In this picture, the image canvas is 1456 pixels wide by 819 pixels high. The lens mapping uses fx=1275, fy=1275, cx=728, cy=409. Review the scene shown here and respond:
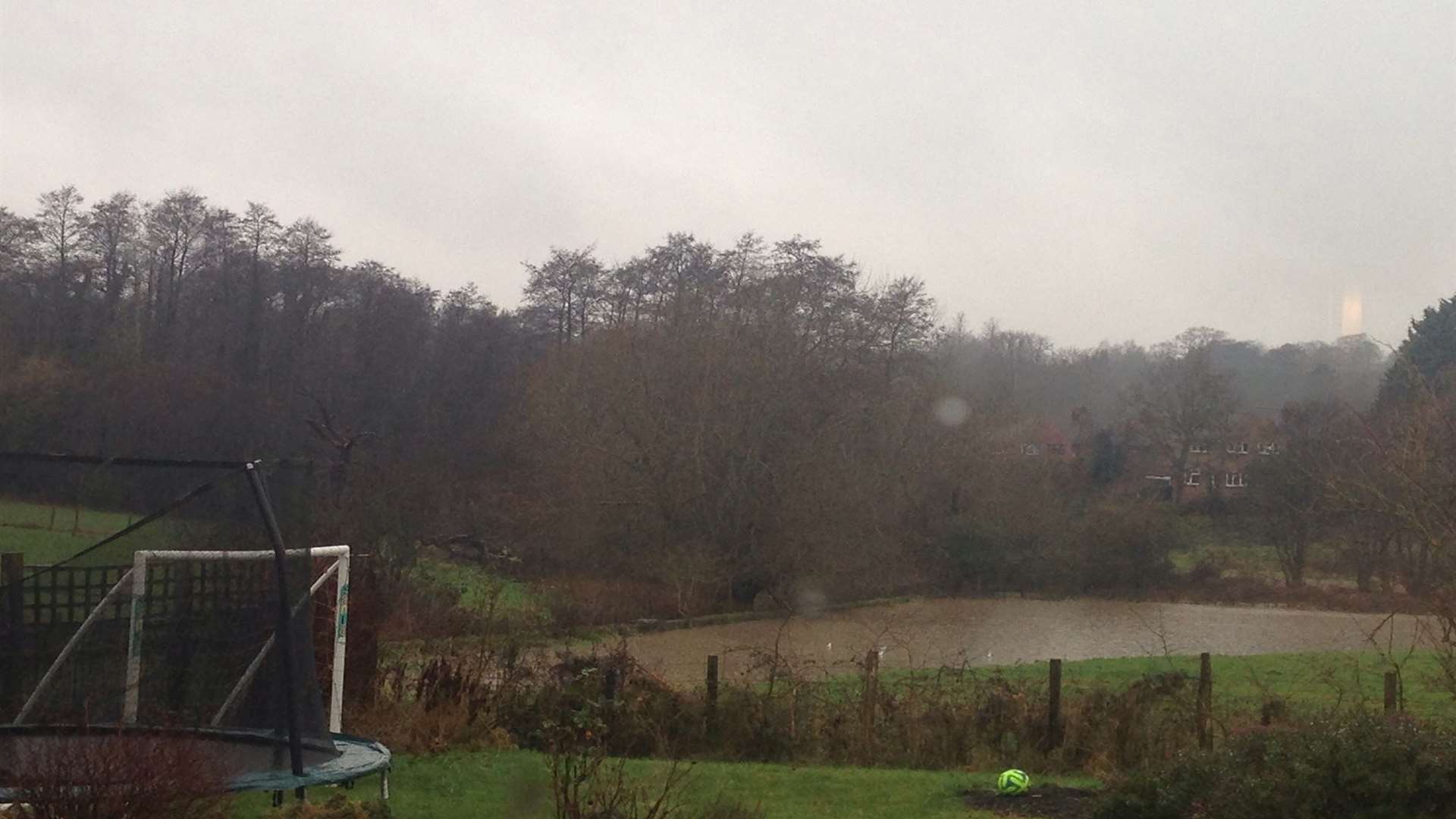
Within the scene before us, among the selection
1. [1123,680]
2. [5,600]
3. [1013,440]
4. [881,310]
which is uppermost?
[881,310]

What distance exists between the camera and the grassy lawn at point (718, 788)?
29.2ft

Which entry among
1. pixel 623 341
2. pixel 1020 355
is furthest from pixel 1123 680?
pixel 1020 355

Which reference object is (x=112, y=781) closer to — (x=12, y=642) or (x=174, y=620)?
(x=174, y=620)

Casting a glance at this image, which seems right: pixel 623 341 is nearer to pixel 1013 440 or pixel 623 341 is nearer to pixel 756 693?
pixel 1013 440

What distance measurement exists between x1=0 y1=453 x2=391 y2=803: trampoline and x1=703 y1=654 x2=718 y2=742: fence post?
526 cm

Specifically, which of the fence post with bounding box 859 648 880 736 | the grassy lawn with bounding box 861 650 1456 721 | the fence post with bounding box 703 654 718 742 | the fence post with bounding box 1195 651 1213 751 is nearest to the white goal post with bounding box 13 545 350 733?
the fence post with bounding box 703 654 718 742

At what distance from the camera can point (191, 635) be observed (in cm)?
831

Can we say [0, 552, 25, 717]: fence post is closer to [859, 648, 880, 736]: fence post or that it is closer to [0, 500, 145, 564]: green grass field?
[0, 500, 145, 564]: green grass field

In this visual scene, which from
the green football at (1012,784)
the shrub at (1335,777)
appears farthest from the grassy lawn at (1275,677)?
the shrub at (1335,777)

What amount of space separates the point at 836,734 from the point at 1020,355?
6134 cm

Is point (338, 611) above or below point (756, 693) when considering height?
above

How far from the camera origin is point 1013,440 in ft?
171

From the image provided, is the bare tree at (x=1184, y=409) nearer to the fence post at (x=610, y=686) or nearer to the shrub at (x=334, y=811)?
the fence post at (x=610, y=686)

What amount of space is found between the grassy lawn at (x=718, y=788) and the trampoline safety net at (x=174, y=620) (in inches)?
28.5
